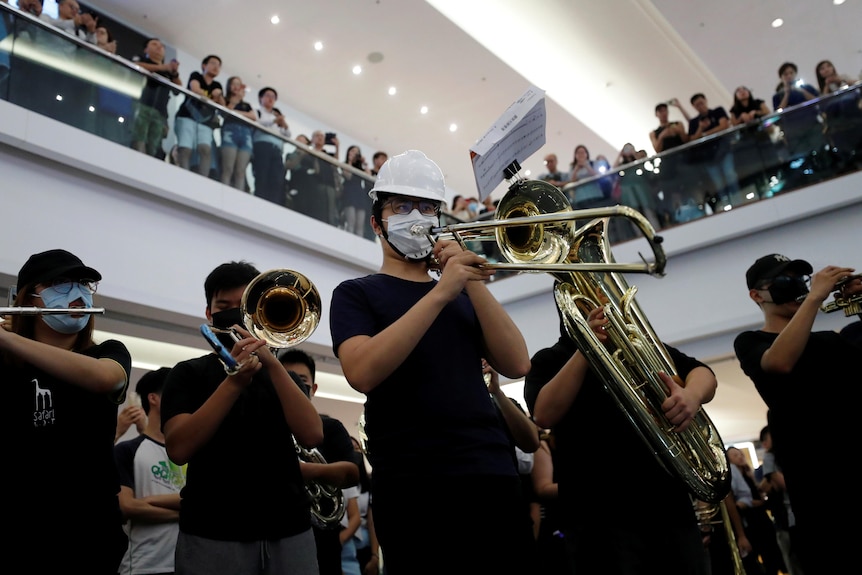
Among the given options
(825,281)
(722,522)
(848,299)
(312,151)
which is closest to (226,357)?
(722,522)

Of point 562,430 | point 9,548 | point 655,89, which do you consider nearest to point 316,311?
point 562,430

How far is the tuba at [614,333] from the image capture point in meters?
2.46

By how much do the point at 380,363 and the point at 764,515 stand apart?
6.64 meters

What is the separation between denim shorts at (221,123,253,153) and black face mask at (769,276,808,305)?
6.07 metres

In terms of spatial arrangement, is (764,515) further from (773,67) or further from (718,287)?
(773,67)

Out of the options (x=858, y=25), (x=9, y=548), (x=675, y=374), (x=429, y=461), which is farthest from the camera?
(x=858, y=25)

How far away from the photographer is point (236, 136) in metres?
7.76

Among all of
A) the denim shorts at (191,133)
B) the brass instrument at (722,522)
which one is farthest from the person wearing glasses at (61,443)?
the denim shorts at (191,133)

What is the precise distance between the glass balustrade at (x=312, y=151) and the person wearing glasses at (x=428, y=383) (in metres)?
3.57

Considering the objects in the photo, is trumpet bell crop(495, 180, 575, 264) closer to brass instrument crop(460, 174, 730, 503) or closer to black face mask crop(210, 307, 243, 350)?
brass instrument crop(460, 174, 730, 503)

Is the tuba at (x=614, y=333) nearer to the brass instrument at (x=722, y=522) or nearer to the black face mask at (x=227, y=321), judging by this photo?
the brass instrument at (x=722, y=522)

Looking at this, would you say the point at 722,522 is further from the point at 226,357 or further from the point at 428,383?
the point at 226,357

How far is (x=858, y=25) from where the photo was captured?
45.2 feet

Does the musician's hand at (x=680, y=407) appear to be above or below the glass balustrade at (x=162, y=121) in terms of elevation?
below
